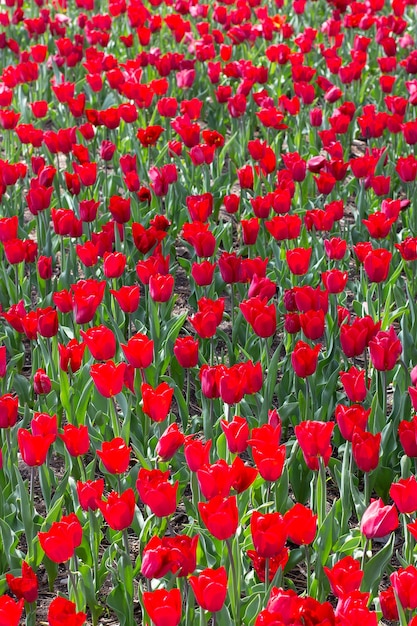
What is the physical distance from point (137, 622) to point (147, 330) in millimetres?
1286

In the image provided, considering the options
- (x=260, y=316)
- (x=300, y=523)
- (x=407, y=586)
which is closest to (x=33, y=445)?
(x=300, y=523)

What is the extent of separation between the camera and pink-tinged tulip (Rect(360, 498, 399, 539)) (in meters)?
2.18

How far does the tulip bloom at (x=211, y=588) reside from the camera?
1.92 meters

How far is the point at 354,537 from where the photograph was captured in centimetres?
255

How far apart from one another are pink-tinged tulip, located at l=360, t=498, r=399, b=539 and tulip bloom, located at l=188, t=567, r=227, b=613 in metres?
0.42

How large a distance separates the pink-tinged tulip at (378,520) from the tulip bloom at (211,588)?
16.4 inches

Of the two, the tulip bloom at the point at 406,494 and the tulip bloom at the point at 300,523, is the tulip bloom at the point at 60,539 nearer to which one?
the tulip bloom at the point at 300,523

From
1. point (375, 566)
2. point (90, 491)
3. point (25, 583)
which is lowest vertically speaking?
point (375, 566)

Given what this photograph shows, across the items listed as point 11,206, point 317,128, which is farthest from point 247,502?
point 317,128

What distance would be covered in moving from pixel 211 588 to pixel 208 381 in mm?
881

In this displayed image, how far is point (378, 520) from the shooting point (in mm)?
2191

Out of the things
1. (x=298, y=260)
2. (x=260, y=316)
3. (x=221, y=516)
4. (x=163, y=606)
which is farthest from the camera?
(x=298, y=260)

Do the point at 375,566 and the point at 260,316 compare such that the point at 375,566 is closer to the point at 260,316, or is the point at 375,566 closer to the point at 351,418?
the point at 351,418

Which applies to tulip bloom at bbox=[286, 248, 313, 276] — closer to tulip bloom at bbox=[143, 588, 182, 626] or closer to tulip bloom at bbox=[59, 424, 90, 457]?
tulip bloom at bbox=[59, 424, 90, 457]
